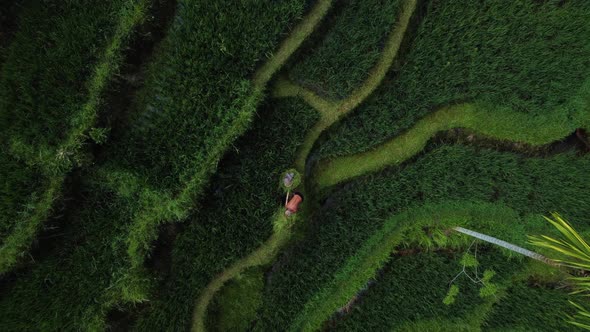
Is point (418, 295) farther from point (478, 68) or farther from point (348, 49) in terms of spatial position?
point (348, 49)

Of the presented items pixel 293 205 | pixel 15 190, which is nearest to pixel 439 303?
pixel 293 205

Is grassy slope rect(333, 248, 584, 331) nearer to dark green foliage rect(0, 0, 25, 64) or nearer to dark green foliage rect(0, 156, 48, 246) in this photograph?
dark green foliage rect(0, 156, 48, 246)

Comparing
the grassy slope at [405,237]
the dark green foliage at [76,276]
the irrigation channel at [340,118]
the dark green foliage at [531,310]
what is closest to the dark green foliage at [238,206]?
the irrigation channel at [340,118]

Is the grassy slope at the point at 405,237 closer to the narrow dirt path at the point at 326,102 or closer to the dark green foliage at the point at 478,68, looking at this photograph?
the narrow dirt path at the point at 326,102

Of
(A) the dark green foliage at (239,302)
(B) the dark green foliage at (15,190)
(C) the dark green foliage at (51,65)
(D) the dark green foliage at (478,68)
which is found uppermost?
(C) the dark green foliage at (51,65)

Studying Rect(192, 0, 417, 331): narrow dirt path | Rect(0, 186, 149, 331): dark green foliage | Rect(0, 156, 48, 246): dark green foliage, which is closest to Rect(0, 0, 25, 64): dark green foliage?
Rect(0, 156, 48, 246): dark green foliage
